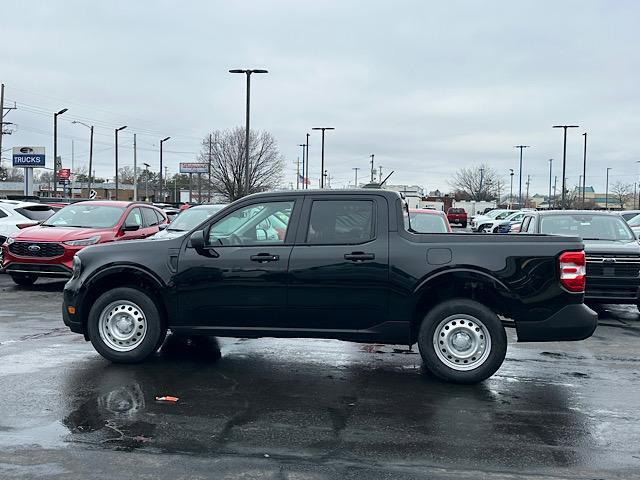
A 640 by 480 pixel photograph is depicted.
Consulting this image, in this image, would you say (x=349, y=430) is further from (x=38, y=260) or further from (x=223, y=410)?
(x=38, y=260)

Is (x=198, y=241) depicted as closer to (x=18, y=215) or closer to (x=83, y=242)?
(x=83, y=242)

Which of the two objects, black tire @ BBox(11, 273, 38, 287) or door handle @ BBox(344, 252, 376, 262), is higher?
door handle @ BBox(344, 252, 376, 262)

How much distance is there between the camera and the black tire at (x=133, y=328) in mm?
7027

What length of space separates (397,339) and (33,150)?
45.4 metres

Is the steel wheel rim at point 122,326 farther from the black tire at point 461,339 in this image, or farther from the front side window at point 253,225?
the black tire at point 461,339

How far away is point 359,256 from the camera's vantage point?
6633mm

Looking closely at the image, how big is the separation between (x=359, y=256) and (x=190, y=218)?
796cm

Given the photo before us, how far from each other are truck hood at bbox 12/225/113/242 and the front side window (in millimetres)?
6888

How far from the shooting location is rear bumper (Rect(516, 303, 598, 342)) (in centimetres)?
650

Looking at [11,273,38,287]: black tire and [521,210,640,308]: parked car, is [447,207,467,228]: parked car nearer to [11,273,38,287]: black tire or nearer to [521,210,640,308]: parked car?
[11,273,38,287]: black tire

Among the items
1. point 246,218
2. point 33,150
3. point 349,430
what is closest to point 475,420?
point 349,430

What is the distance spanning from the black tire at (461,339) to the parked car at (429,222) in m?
6.36

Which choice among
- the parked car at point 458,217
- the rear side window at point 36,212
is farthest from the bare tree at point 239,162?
the rear side window at point 36,212

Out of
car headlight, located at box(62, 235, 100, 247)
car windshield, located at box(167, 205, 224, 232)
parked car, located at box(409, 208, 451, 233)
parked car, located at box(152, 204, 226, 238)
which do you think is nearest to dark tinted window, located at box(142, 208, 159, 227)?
parked car, located at box(152, 204, 226, 238)
